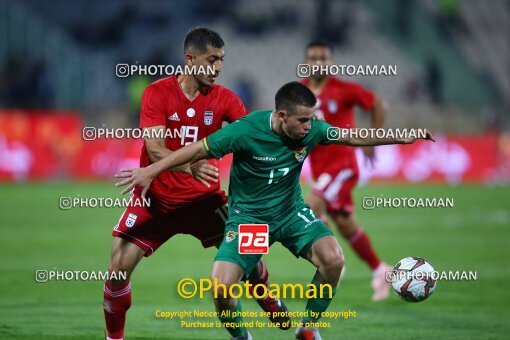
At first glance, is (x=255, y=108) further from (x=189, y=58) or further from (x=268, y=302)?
(x=189, y=58)

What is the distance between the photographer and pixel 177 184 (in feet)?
24.4

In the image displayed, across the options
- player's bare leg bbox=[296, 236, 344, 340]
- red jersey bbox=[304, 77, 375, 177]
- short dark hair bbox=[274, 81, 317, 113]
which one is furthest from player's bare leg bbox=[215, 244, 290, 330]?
red jersey bbox=[304, 77, 375, 177]

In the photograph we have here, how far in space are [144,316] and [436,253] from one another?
634cm

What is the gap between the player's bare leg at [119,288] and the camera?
714 cm

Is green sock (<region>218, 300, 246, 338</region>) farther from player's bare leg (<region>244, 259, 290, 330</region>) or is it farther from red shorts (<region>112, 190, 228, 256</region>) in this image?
red shorts (<region>112, 190, 228, 256</region>)

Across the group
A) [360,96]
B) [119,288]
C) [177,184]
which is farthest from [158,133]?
[360,96]

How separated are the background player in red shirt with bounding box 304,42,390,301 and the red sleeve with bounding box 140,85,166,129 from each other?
3.58 m

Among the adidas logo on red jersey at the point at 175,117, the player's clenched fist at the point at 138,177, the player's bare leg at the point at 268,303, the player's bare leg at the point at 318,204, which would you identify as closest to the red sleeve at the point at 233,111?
the adidas logo on red jersey at the point at 175,117

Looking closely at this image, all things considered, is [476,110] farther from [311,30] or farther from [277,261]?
[277,261]

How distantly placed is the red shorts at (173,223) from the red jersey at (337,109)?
3419mm

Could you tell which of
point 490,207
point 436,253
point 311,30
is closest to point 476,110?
point 311,30

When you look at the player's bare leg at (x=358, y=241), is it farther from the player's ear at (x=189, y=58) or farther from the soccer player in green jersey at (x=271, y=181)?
the player's ear at (x=189, y=58)

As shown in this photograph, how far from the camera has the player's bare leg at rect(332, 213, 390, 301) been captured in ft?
34.2

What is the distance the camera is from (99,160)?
2625cm
